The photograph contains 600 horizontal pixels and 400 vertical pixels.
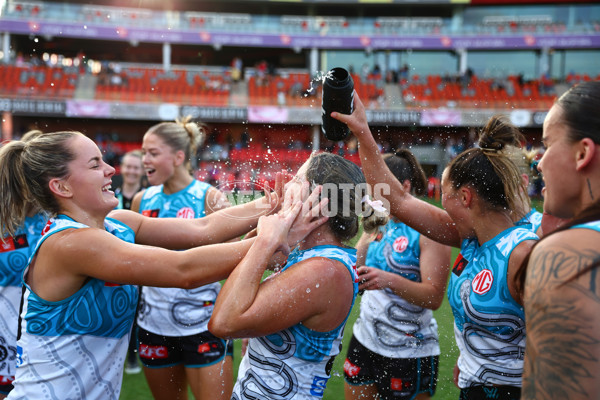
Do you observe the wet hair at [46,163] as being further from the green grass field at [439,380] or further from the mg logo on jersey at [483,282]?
the green grass field at [439,380]

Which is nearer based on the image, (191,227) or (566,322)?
(566,322)

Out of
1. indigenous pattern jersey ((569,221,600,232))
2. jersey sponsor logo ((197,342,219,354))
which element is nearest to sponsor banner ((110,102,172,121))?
jersey sponsor logo ((197,342,219,354))

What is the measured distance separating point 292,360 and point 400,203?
39.0 inches

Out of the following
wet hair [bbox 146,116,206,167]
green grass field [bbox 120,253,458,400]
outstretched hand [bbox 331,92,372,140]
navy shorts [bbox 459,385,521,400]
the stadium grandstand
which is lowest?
green grass field [bbox 120,253,458,400]

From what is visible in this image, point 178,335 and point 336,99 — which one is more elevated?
point 336,99

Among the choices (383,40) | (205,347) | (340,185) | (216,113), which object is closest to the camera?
(340,185)

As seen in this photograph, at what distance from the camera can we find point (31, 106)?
23.0m

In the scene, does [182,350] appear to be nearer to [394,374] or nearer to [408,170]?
[394,374]

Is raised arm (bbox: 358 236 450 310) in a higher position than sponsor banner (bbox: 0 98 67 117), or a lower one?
lower

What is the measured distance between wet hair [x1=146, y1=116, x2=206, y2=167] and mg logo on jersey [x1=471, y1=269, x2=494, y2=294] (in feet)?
8.21

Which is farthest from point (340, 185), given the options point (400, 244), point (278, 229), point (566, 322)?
point (400, 244)

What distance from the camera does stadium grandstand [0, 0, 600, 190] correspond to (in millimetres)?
23641

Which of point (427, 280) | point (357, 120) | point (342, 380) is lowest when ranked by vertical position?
point (342, 380)

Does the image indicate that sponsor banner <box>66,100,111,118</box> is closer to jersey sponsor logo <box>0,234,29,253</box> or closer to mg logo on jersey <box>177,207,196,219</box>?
mg logo on jersey <box>177,207,196,219</box>
